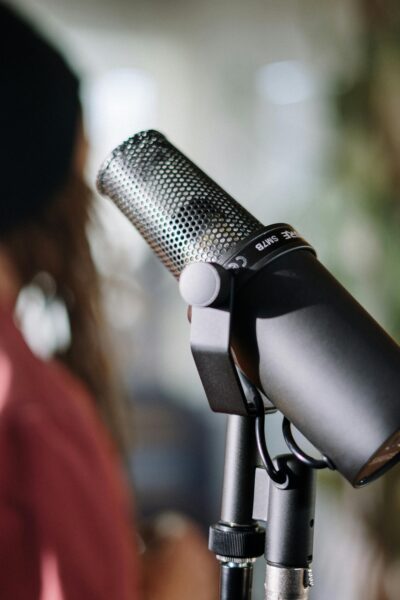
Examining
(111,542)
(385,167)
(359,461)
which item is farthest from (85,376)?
(359,461)

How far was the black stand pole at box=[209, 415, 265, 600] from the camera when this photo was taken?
534 millimetres

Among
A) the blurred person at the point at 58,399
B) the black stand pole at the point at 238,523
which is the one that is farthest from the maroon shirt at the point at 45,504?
the black stand pole at the point at 238,523

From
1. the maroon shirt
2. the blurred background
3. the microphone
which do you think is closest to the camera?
the microphone

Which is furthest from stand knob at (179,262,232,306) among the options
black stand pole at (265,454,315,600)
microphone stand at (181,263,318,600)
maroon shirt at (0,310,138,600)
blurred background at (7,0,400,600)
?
blurred background at (7,0,400,600)

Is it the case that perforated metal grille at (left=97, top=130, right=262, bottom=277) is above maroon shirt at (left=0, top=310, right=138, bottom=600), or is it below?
above

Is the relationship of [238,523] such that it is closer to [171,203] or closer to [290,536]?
[290,536]

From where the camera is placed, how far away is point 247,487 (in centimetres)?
55

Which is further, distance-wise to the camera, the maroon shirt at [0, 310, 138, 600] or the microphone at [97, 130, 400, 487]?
the maroon shirt at [0, 310, 138, 600]

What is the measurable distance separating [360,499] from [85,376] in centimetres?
75

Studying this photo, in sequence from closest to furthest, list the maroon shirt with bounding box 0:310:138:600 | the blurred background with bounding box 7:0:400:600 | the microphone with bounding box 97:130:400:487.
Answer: the microphone with bounding box 97:130:400:487 → the maroon shirt with bounding box 0:310:138:600 → the blurred background with bounding box 7:0:400:600

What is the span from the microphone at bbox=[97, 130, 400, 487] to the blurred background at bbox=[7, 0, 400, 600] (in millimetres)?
1304

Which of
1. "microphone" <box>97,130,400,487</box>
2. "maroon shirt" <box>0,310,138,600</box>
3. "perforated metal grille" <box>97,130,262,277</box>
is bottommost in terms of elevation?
"maroon shirt" <box>0,310,138,600</box>

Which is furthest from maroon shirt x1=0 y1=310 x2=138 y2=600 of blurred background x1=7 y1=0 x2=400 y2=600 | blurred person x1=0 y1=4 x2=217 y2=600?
blurred background x1=7 y1=0 x2=400 y2=600

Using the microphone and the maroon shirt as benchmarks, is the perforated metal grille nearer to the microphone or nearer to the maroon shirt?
the microphone
